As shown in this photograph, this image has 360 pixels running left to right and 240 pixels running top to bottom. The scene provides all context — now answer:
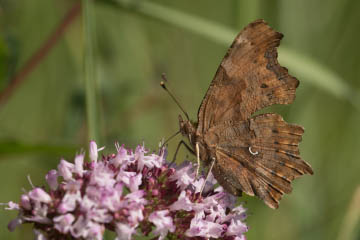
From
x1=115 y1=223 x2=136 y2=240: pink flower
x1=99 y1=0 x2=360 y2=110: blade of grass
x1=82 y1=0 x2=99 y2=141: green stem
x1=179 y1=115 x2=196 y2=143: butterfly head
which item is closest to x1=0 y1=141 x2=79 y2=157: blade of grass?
x1=82 y1=0 x2=99 y2=141: green stem

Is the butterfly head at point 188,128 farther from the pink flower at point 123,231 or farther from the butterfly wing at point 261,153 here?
the pink flower at point 123,231

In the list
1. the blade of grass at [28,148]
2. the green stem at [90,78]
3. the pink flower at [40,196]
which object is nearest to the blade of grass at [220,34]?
the green stem at [90,78]

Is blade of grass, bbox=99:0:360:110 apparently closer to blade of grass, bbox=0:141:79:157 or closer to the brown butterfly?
the brown butterfly

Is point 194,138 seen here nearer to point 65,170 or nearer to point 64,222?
point 65,170

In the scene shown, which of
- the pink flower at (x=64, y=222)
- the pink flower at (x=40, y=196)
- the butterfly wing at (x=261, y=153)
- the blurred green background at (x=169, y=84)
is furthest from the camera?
the blurred green background at (x=169, y=84)

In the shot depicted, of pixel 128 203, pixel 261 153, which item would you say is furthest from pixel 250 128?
pixel 128 203

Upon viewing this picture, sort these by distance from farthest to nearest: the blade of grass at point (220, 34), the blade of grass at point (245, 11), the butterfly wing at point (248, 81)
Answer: the blade of grass at point (245, 11) → the blade of grass at point (220, 34) → the butterfly wing at point (248, 81)

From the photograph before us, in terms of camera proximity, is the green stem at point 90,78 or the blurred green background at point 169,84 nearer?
the green stem at point 90,78
